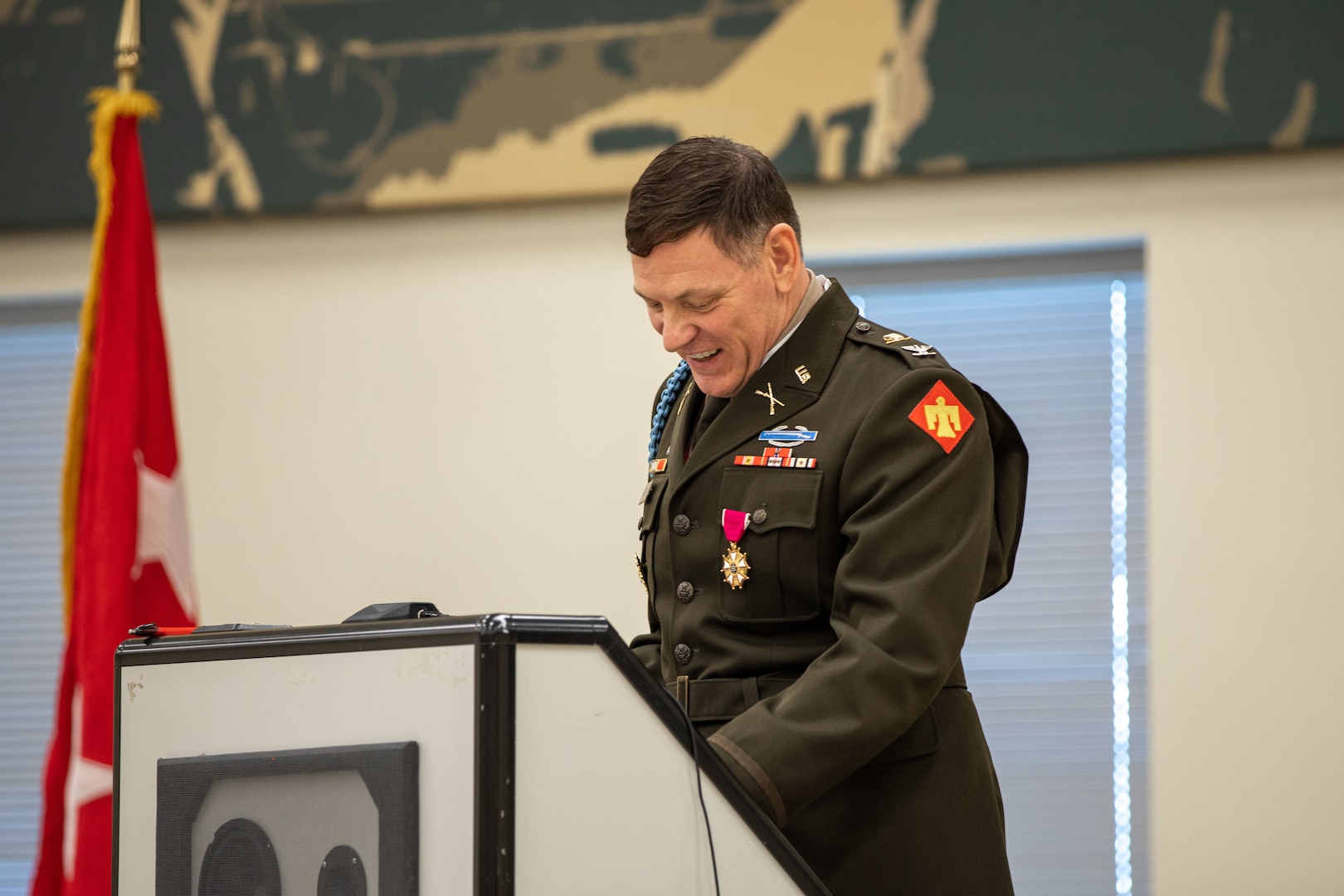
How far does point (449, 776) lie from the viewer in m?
1.11

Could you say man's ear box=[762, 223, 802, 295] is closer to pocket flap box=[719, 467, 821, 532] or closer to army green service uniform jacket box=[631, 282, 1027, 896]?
army green service uniform jacket box=[631, 282, 1027, 896]

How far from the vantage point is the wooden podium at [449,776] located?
110 cm

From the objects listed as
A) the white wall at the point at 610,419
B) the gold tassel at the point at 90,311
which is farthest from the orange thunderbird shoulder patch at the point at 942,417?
the gold tassel at the point at 90,311

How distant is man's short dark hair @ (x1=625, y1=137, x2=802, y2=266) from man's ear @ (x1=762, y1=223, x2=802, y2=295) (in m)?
0.01

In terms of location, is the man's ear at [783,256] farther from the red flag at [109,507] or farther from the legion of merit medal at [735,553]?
the red flag at [109,507]

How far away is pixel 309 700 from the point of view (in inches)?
46.6

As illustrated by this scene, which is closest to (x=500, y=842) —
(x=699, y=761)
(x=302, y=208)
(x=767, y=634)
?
(x=699, y=761)

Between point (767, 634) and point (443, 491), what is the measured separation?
1704 mm

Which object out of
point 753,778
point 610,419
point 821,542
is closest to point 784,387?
point 821,542

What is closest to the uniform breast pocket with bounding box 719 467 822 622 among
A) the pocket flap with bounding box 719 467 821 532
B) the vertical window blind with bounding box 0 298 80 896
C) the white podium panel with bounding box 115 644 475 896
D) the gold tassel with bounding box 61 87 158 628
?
the pocket flap with bounding box 719 467 821 532

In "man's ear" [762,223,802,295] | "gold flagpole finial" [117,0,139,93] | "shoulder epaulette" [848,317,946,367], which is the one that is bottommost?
"shoulder epaulette" [848,317,946,367]

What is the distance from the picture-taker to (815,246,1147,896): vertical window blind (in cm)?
284

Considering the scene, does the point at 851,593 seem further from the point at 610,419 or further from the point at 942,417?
the point at 610,419

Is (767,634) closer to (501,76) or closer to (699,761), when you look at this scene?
(699,761)
